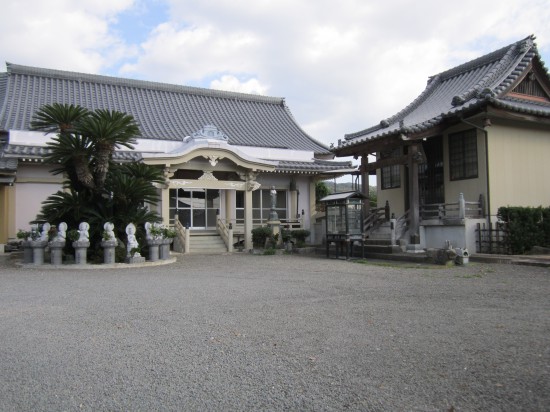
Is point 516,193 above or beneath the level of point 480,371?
above

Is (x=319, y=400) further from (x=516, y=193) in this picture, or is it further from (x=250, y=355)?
(x=516, y=193)

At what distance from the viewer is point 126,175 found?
44.4ft

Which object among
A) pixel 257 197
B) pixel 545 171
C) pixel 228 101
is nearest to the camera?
pixel 545 171

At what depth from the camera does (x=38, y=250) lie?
1247 cm

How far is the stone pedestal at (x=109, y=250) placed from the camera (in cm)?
1236

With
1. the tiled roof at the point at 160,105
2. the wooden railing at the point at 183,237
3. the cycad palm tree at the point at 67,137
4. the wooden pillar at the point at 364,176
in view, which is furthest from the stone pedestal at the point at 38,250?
the wooden pillar at the point at 364,176

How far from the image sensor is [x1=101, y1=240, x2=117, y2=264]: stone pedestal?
1236 cm

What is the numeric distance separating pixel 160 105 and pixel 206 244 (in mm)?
8890

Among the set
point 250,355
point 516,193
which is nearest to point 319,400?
point 250,355

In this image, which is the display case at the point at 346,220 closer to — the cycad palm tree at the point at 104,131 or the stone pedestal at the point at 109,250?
the cycad palm tree at the point at 104,131

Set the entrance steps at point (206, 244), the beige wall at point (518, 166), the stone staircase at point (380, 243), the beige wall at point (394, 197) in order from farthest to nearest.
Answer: the entrance steps at point (206, 244) → the beige wall at point (394, 197) → the stone staircase at point (380, 243) → the beige wall at point (518, 166)

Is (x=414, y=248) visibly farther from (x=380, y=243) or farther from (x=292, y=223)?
(x=292, y=223)

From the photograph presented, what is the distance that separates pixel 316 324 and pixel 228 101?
21508 mm

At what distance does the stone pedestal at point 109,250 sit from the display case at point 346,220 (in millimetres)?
6410
